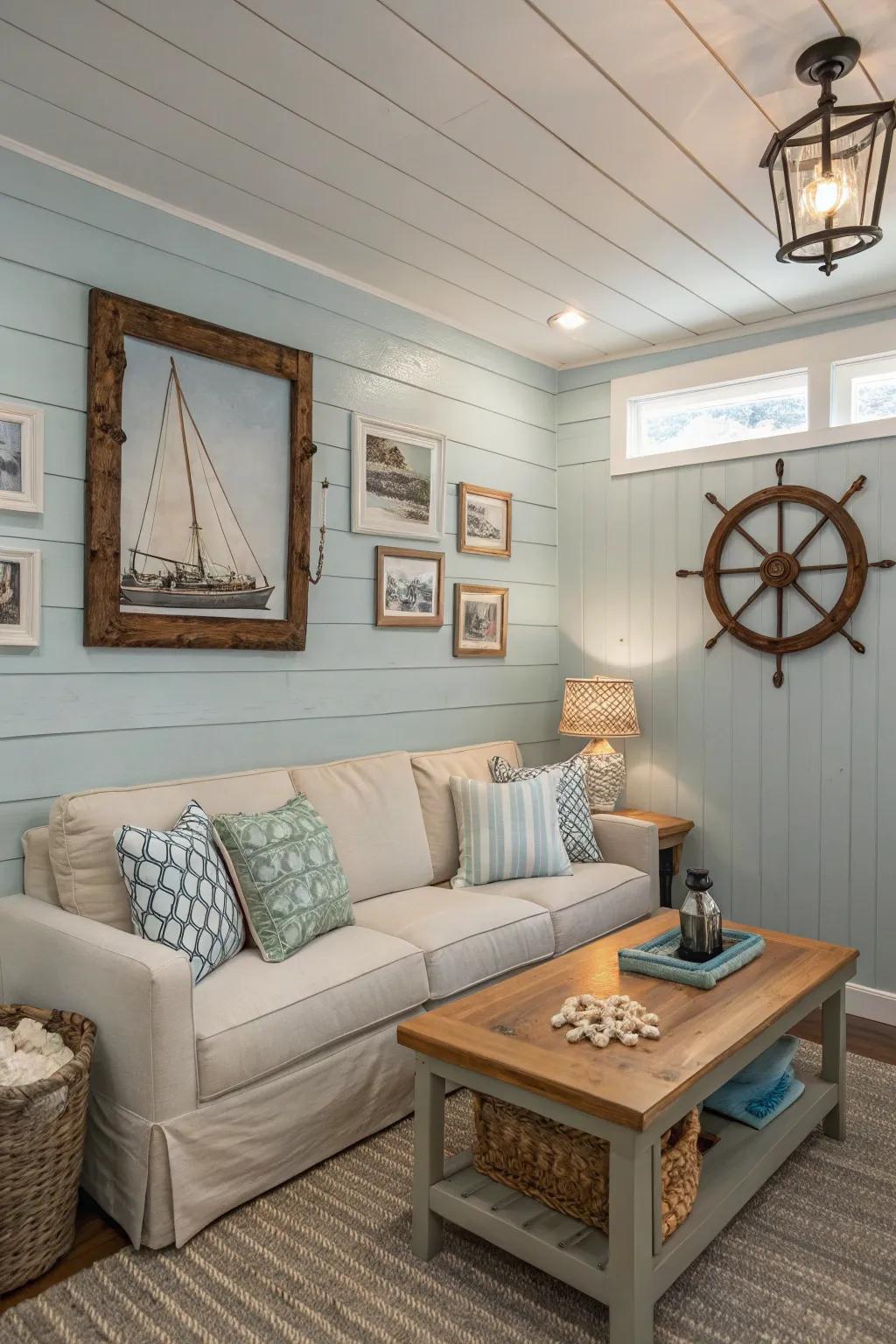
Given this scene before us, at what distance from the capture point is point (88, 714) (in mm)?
2650

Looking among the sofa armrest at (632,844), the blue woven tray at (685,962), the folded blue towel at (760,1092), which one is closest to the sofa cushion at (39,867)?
the blue woven tray at (685,962)

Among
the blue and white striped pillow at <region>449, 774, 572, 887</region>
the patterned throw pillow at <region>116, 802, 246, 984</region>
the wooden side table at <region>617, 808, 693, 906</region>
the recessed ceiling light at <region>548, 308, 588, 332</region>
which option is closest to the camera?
the patterned throw pillow at <region>116, 802, 246, 984</region>

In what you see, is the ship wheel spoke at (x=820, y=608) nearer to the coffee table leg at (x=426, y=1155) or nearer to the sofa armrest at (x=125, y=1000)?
the coffee table leg at (x=426, y=1155)

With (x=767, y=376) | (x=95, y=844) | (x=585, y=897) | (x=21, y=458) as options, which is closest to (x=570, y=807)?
(x=585, y=897)

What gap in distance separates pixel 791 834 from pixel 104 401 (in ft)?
9.59

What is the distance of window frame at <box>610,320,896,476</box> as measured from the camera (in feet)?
11.4

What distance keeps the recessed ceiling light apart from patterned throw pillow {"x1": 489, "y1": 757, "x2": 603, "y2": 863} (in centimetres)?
180

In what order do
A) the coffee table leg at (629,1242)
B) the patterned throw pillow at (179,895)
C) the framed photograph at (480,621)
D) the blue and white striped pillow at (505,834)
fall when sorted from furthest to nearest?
the framed photograph at (480,621), the blue and white striped pillow at (505,834), the patterned throw pillow at (179,895), the coffee table leg at (629,1242)

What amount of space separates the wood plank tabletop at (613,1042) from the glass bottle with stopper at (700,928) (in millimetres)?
95

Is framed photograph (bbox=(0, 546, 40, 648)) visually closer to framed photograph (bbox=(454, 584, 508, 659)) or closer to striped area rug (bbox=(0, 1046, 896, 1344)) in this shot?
striped area rug (bbox=(0, 1046, 896, 1344))

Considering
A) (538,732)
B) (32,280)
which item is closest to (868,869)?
(538,732)

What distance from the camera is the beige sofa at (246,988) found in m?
1.99

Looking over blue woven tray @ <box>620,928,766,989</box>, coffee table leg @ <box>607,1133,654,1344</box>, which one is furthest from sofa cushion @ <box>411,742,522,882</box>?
coffee table leg @ <box>607,1133,654,1344</box>

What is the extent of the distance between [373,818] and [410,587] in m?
0.97
